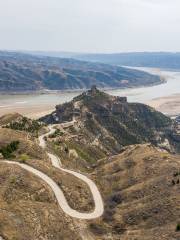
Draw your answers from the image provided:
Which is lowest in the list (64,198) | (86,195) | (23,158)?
(86,195)

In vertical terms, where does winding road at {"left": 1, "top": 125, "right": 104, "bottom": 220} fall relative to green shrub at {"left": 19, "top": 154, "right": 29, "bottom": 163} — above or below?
below

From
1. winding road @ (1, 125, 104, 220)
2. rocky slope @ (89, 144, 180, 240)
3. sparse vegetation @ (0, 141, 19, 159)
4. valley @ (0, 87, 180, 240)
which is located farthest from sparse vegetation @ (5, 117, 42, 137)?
rocky slope @ (89, 144, 180, 240)

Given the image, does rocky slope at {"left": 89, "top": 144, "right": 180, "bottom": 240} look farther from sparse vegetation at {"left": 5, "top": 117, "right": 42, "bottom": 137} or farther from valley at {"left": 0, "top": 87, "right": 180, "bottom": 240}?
sparse vegetation at {"left": 5, "top": 117, "right": 42, "bottom": 137}

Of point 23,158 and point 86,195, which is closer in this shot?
point 86,195

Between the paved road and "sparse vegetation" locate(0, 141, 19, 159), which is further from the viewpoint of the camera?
"sparse vegetation" locate(0, 141, 19, 159)

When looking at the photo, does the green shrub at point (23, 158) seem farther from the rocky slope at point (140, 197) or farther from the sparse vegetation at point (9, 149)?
the rocky slope at point (140, 197)

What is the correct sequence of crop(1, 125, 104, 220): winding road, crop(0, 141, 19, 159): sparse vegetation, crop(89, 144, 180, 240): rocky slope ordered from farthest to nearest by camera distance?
crop(0, 141, 19, 159): sparse vegetation < crop(1, 125, 104, 220): winding road < crop(89, 144, 180, 240): rocky slope

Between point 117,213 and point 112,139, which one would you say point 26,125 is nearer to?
point 112,139

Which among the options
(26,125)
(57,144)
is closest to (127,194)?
(57,144)

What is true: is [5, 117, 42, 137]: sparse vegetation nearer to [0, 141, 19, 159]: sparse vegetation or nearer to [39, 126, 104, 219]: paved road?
[39, 126, 104, 219]: paved road

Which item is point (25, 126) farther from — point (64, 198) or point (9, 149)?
point (64, 198)

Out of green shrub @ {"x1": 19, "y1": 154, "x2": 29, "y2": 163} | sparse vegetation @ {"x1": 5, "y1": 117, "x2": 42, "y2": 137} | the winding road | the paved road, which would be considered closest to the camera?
the paved road

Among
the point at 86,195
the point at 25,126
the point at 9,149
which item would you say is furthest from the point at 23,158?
the point at 25,126
